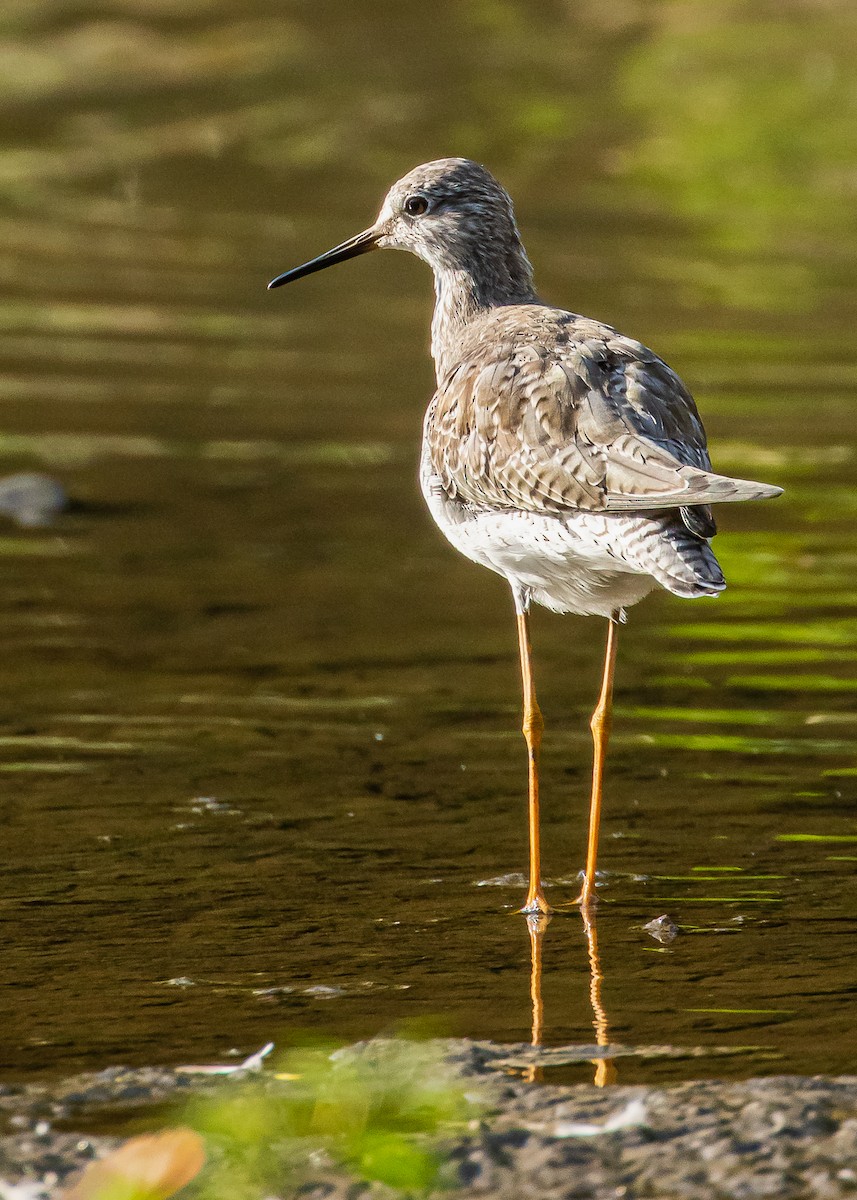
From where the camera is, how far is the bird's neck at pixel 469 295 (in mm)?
8391

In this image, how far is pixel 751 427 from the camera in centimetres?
1468

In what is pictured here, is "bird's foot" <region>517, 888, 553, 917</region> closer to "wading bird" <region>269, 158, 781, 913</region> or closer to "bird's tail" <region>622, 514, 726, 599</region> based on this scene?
"wading bird" <region>269, 158, 781, 913</region>

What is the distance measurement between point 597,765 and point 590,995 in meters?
1.42

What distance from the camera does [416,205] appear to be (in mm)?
8586

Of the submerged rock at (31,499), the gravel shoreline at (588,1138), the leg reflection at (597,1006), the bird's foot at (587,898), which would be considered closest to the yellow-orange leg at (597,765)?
the bird's foot at (587,898)

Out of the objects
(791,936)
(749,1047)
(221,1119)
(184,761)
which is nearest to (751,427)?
(184,761)

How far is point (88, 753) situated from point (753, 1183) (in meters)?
4.35

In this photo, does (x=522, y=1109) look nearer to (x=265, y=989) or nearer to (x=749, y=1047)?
(x=749, y=1047)

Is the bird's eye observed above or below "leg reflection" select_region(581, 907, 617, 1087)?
above

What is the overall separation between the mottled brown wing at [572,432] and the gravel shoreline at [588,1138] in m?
1.86

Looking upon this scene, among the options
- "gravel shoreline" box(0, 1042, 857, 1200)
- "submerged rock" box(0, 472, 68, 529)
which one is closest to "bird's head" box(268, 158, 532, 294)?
"gravel shoreline" box(0, 1042, 857, 1200)

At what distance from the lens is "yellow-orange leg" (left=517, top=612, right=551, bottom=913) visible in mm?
6844

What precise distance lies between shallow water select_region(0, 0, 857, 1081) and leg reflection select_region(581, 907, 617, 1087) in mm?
33

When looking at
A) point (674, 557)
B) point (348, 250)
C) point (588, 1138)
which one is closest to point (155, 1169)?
point (588, 1138)
